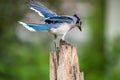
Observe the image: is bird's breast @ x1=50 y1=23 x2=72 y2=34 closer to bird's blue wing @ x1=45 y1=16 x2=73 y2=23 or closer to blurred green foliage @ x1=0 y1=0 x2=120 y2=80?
bird's blue wing @ x1=45 y1=16 x2=73 y2=23

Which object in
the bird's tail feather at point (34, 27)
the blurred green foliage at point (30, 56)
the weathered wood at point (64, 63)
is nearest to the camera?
the bird's tail feather at point (34, 27)

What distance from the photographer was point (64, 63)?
4969 millimetres

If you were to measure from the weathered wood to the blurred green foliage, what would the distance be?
131 inches

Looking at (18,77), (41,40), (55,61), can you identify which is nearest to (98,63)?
(41,40)

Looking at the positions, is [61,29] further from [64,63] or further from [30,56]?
[30,56]

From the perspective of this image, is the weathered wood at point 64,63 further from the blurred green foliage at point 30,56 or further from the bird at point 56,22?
the blurred green foliage at point 30,56

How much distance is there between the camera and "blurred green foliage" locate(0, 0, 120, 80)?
8.41m

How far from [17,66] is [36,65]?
1.42 ft

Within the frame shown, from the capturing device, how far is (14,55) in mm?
8688

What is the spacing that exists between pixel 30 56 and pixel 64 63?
13.9ft

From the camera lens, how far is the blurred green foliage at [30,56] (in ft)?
27.6

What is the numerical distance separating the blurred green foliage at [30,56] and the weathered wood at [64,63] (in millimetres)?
3318

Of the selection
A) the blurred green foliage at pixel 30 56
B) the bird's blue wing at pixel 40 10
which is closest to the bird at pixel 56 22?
the bird's blue wing at pixel 40 10

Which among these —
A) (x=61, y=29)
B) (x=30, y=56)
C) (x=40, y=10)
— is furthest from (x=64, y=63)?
(x=30, y=56)
